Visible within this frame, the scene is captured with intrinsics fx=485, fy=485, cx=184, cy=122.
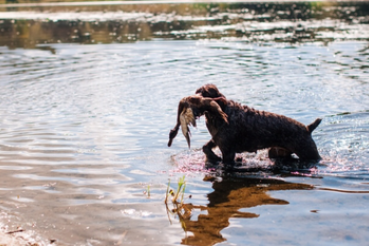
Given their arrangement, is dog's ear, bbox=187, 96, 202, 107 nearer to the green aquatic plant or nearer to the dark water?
the dark water

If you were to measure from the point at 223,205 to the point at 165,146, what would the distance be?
108 inches

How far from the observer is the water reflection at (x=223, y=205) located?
545 cm

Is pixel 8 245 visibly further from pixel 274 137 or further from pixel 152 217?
pixel 274 137

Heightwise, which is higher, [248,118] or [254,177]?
[248,118]

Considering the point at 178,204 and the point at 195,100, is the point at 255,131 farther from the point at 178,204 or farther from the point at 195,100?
the point at 178,204

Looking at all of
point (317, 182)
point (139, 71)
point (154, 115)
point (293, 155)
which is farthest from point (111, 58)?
point (317, 182)

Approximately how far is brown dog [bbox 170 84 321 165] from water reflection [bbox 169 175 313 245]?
0.67 m

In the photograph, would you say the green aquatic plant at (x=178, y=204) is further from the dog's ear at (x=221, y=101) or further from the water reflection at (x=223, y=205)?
the dog's ear at (x=221, y=101)

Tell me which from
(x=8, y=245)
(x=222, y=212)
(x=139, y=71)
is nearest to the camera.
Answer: (x=8, y=245)

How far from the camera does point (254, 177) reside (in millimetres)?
7359

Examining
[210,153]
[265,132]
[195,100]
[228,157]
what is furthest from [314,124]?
[195,100]

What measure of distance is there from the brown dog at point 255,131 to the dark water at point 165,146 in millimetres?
396

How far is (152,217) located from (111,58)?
523 inches

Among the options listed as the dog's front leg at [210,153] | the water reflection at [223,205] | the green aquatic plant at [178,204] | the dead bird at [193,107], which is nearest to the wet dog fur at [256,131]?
the dog's front leg at [210,153]
